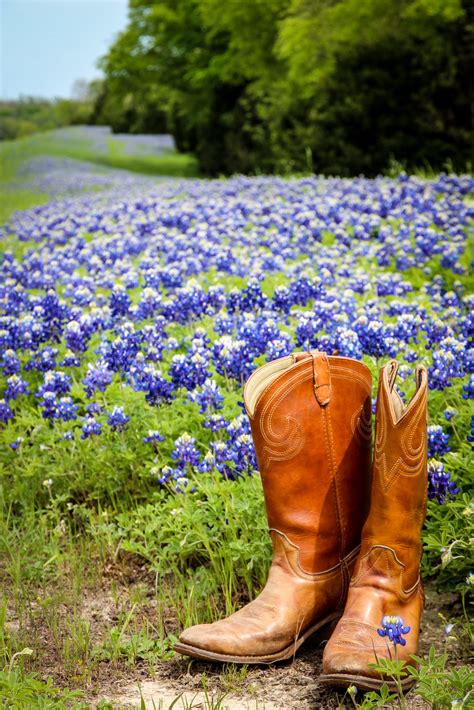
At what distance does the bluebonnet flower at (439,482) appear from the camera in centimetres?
265

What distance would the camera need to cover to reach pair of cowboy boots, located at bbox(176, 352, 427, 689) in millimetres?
2322

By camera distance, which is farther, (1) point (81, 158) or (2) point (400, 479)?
(1) point (81, 158)

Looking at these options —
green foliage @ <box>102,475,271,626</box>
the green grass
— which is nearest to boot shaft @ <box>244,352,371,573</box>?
green foliage @ <box>102,475,271,626</box>

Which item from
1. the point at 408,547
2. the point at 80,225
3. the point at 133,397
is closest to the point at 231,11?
the point at 80,225

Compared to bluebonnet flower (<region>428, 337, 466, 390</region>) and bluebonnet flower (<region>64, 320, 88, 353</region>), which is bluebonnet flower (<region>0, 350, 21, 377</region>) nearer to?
bluebonnet flower (<region>64, 320, 88, 353</region>)

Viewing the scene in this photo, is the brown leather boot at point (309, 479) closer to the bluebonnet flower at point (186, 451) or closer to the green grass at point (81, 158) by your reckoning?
the bluebonnet flower at point (186, 451)

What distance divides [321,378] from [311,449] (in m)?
0.23

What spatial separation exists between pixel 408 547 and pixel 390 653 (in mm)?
337

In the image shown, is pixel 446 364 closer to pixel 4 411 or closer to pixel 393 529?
pixel 393 529

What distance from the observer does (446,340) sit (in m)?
3.26

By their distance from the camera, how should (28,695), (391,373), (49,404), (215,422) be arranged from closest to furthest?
(28,695), (391,373), (215,422), (49,404)

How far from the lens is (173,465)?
3.46 m

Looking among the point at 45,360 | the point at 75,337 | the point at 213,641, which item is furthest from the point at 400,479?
the point at 45,360

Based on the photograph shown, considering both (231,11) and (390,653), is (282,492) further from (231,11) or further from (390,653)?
(231,11)
